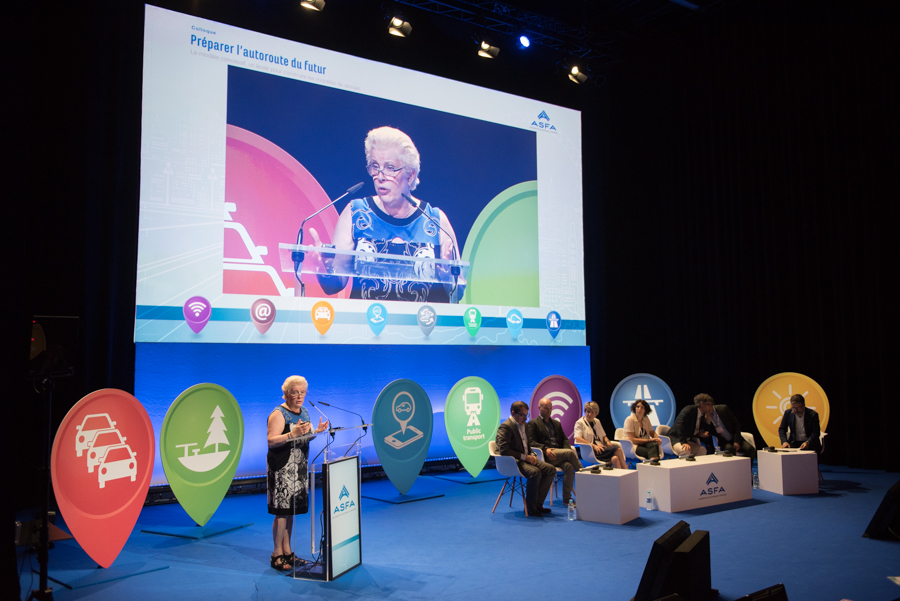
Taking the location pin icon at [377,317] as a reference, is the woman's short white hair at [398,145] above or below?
above

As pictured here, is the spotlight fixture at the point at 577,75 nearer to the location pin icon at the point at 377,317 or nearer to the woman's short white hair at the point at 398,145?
the woman's short white hair at the point at 398,145

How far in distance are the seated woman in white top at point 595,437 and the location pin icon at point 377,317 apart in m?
2.38

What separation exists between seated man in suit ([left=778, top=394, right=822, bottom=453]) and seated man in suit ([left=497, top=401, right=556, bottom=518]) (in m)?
2.94

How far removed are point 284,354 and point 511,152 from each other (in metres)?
3.95

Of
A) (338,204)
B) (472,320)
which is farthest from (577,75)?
(338,204)

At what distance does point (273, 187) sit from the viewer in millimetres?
6676

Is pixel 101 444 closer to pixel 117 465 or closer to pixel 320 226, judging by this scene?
pixel 117 465

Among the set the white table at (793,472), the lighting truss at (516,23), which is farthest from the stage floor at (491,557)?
the lighting truss at (516,23)

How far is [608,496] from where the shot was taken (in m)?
5.26

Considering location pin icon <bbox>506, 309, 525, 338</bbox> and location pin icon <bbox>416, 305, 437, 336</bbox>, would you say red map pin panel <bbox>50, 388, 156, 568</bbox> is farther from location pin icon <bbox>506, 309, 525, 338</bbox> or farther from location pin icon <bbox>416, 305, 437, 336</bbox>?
location pin icon <bbox>506, 309, 525, 338</bbox>

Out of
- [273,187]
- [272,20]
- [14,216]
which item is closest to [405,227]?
[273,187]

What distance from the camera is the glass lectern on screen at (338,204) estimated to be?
6.12 m

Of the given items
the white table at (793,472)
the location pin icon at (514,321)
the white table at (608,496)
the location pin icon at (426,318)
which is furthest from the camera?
the location pin icon at (514,321)

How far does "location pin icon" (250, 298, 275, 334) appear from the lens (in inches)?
254
